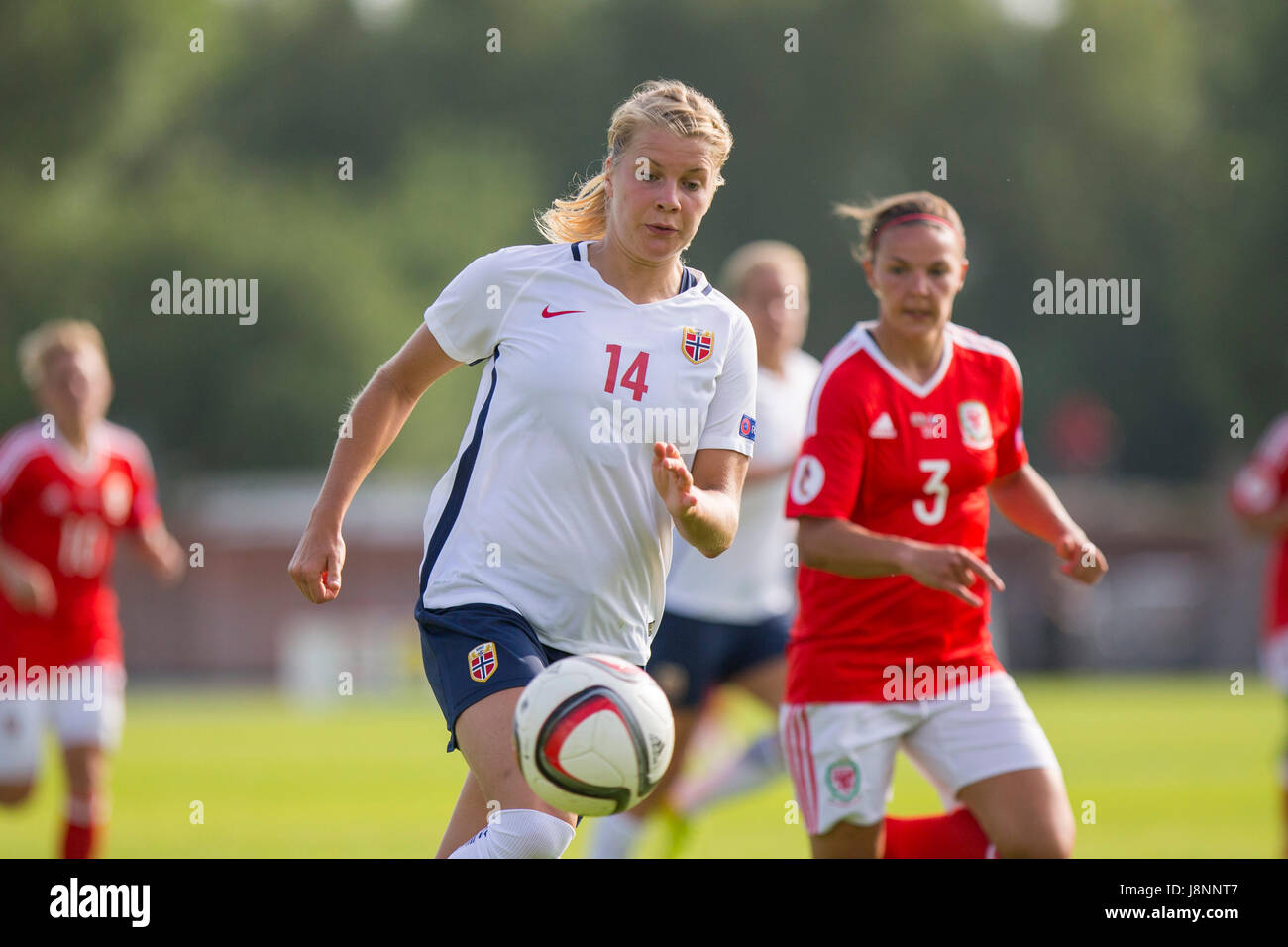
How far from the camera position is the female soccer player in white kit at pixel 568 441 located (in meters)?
4.85

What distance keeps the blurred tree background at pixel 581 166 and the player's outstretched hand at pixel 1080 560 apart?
Answer: 35.9 m

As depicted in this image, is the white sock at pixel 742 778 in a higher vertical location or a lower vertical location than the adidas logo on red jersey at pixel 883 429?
lower

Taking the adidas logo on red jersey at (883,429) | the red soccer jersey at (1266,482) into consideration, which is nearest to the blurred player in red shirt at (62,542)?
the adidas logo on red jersey at (883,429)

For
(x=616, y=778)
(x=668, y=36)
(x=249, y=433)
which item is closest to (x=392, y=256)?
(x=249, y=433)

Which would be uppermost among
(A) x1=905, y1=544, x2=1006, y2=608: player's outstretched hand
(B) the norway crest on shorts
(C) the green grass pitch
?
(A) x1=905, y1=544, x2=1006, y2=608: player's outstretched hand

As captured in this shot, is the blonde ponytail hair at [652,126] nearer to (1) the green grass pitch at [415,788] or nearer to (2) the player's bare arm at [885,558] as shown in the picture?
(2) the player's bare arm at [885,558]

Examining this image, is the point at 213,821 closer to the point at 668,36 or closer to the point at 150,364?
the point at 150,364

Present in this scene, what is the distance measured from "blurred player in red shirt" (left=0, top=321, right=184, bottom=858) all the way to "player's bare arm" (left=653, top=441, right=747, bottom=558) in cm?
467

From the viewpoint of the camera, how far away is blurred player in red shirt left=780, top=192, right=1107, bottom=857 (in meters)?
5.56

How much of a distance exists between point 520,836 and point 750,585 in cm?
342

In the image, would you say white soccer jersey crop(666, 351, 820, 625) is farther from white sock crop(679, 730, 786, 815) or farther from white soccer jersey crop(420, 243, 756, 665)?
white soccer jersey crop(420, 243, 756, 665)

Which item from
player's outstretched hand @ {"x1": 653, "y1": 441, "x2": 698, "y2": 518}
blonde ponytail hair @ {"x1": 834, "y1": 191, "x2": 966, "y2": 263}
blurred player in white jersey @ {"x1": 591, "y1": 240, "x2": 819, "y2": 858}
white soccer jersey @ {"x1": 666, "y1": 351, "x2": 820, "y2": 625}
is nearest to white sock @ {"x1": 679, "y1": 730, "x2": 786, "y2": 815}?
blurred player in white jersey @ {"x1": 591, "y1": 240, "x2": 819, "y2": 858}

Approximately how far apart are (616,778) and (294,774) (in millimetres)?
11415

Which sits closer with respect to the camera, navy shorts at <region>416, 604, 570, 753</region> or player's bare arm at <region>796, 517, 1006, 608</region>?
navy shorts at <region>416, 604, 570, 753</region>
